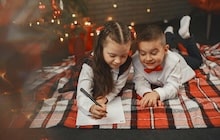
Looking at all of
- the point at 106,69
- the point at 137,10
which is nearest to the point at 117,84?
the point at 106,69

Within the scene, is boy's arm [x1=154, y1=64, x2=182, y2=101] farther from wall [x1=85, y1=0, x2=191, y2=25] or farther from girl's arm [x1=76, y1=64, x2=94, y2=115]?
wall [x1=85, y1=0, x2=191, y2=25]

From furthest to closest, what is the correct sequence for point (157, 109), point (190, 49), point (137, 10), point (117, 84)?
point (137, 10), point (190, 49), point (117, 84), point (157, 109)

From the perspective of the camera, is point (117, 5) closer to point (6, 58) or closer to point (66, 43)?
point (66, 43)

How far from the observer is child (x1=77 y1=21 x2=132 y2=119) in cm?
125

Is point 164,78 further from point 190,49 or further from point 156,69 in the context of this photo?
point 190,49

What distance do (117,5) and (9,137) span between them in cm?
150

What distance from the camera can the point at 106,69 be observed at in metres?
1.36

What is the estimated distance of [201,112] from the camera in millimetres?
1291

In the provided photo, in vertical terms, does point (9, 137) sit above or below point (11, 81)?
below

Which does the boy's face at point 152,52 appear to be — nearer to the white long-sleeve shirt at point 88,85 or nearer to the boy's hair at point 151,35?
the boy's hair at point 151,35

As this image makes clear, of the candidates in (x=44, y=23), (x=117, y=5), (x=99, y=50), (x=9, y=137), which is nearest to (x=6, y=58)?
(x=9, y=137)

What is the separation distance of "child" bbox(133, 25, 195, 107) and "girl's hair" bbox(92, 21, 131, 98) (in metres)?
0.11

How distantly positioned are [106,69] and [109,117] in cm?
21

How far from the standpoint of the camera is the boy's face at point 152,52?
132 centimetres
